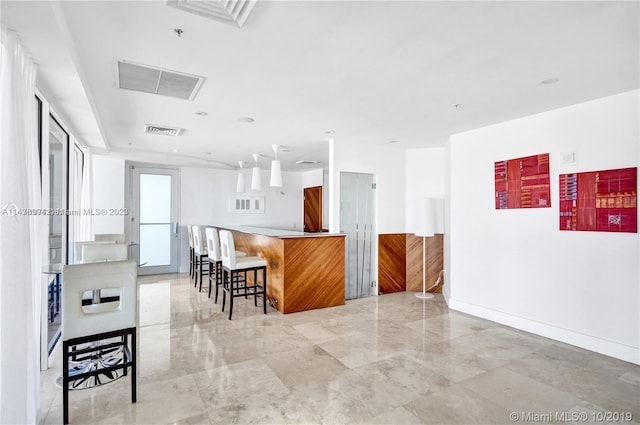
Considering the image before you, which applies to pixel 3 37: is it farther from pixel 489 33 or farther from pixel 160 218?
pixel 160 218

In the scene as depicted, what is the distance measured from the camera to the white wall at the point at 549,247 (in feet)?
10.3

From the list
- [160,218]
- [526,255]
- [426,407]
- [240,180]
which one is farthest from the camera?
[160,218]

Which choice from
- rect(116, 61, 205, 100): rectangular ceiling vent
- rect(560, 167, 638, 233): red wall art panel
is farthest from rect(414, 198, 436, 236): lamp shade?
rect(116, 61, 205, 100): rectangular ceiling vent

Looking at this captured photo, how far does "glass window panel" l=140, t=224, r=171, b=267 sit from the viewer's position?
7.21m

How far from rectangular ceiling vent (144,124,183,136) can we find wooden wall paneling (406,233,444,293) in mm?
4187

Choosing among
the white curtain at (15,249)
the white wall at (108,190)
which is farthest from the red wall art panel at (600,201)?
the white wall at (108,190)

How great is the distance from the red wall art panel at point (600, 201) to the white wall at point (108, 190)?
293 inches

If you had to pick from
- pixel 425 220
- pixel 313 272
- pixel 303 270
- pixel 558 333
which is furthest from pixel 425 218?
pixel 558 333

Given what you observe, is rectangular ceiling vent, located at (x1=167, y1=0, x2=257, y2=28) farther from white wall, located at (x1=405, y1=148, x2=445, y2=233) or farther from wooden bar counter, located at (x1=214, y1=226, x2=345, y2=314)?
white wall, located at (x1=405, y1=148, x2=445, y2=233)

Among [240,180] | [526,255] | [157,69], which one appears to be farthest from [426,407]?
[240,180]

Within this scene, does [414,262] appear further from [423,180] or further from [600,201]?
[600,201]

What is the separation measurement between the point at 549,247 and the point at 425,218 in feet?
6.11

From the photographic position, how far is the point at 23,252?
1.92 m

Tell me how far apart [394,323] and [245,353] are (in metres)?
1.93
